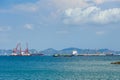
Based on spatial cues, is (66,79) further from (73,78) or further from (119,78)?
(119,78)

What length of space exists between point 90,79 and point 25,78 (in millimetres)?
16124

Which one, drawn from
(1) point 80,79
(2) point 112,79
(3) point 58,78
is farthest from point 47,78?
(2) point 112,79

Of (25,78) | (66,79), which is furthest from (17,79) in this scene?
(66,79)

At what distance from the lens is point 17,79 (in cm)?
7569

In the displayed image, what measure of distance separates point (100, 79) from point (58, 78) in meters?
10.2

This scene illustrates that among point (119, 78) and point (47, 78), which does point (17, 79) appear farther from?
point (119, 78)

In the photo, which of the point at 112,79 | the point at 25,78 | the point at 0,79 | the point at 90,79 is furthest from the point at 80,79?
the point at 0,79

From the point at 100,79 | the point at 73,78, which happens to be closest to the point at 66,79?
the point at 73,78

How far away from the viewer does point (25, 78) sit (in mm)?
76938

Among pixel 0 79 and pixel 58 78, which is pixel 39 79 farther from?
pixel 0 79

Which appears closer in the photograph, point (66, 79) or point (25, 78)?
point (66, 79)

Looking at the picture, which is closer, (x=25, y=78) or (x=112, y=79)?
(x=112, y=79)

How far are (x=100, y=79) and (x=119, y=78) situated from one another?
170 inches

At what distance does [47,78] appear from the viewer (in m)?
76.3
